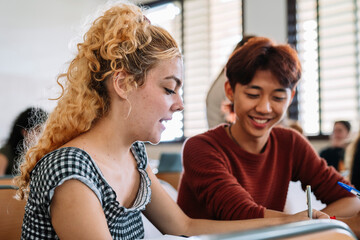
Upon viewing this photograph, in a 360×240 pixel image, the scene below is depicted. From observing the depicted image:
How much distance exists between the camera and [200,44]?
5.92 m

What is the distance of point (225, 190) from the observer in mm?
1118

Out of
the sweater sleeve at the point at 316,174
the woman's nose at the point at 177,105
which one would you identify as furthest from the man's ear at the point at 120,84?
the sweater sleeve at the point at 316,174

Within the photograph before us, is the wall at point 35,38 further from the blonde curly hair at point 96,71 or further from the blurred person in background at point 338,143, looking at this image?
the blonde curly hair at point 96,71

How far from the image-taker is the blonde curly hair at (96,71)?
3.00 ft

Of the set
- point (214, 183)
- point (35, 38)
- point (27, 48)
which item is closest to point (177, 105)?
point (214, 183)

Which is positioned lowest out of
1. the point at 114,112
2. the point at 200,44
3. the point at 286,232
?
the point at 286,232

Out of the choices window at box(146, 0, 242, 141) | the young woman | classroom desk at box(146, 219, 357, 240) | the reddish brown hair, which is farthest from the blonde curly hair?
window at box(146, 0, 242, 141)

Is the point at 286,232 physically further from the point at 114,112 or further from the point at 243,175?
the point at 243,175

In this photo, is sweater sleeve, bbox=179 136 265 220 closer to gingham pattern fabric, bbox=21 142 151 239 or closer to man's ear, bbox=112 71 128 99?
gingham pattern fabric, bbox=21 142 151 239

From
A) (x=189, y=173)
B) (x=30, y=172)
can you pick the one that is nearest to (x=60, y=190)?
(x=30, y=172)

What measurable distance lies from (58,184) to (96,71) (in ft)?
0.99

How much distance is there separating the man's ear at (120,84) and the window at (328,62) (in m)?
3.98

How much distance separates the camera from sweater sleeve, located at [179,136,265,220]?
1.08 m

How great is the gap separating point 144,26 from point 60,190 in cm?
45
